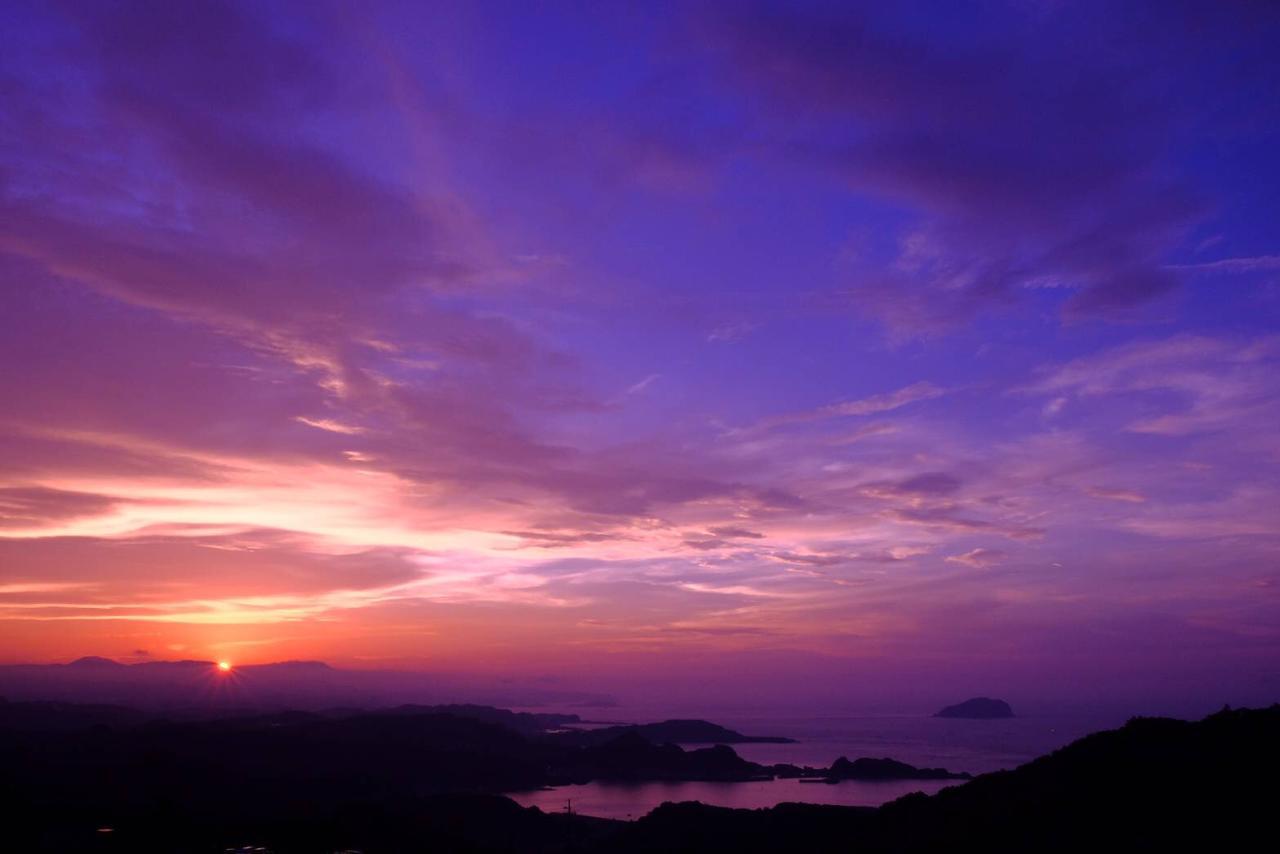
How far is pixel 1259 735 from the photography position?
3341 cm

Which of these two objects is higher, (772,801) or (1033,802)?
(1033,802)

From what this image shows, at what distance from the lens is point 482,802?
74812 mm

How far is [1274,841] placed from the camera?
Answer: 78.5ft

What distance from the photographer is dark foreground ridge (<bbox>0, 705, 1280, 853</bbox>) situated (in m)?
29.6

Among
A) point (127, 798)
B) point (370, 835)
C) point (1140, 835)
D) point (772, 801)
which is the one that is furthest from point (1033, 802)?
point (772, 801)

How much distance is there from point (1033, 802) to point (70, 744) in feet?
298

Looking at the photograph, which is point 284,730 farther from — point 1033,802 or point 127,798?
point 1033,802

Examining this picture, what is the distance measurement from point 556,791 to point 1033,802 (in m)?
88.4

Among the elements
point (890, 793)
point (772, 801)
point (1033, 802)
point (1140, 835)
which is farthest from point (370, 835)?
point (890, 793)

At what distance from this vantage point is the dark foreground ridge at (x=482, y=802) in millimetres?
29625

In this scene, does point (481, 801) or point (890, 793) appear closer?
point (481, 801)

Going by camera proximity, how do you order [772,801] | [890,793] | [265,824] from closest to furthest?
[265,824]
[772,801]
[890,793]

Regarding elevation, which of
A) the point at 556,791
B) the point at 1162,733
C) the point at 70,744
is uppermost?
the point at 1162,733

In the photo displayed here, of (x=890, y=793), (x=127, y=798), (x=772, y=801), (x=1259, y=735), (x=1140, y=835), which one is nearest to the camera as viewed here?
(x=1140, y=835)
